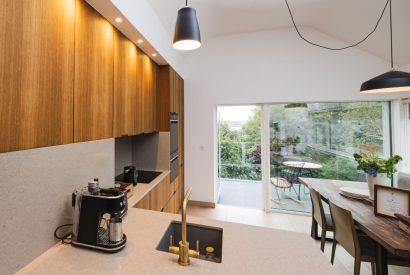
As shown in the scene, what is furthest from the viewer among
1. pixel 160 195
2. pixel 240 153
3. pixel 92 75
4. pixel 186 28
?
pixel 240 153

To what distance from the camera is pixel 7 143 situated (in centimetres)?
83

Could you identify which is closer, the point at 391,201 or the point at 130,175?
the point at 391,201

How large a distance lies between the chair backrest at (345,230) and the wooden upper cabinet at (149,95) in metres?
2.21

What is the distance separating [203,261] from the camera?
952mm

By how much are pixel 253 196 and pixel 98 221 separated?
Answer: 137 inches

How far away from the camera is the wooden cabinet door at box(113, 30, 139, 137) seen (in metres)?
1.73

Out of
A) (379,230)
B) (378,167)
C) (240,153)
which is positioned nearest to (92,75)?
(379,230)

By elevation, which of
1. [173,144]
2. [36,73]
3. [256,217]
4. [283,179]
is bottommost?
[256,217]

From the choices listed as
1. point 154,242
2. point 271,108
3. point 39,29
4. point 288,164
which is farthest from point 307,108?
point 39,29

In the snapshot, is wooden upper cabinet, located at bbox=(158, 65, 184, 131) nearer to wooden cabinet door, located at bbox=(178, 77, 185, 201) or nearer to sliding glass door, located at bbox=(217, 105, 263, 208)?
wooden cabinet door, located at bbox=(178, 77, 185, 201)

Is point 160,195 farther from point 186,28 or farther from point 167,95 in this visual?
point 186,28

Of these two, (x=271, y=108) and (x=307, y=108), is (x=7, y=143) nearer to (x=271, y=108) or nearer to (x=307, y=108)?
(x=271, y=108)

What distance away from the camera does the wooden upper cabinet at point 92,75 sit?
127cm

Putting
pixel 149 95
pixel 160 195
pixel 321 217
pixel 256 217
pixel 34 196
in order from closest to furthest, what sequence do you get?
pixel 34 196
pixel 321 217
pixel 160 195
pixel 149 95
pixel 256 217
